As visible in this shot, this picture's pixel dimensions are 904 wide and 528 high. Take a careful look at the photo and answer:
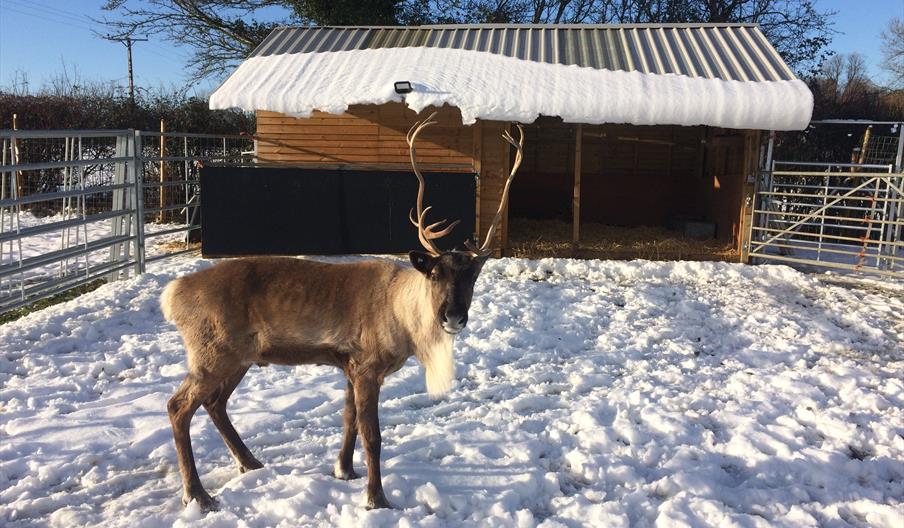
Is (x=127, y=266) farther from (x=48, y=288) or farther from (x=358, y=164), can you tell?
(x=358, y=164)

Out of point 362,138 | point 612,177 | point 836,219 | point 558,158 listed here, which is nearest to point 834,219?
point 836,219

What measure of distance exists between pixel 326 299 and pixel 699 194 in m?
12.6

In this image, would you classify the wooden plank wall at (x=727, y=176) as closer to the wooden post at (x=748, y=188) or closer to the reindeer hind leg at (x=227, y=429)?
the wooden post at (x=748, y=188)

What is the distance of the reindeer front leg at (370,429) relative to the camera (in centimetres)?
347

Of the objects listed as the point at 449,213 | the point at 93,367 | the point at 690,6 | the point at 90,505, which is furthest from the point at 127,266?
the point at 690,6

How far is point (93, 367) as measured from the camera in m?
5.48

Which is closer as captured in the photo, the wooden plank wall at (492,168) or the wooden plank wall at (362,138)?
the wooden plank wall at (492,168)

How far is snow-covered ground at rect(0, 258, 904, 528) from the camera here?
3.48 metres

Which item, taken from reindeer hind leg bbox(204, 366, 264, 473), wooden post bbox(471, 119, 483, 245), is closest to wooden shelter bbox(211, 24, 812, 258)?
wooden post bbox(471, 119, 483, 245)

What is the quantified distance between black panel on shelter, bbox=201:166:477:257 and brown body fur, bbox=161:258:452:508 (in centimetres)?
594

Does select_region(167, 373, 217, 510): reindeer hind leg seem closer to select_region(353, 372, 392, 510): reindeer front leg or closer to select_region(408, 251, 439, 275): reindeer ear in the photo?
select_region(353, 372, 392, 510): reindeer front leg

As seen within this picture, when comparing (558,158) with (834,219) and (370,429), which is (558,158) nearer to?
(834,219)

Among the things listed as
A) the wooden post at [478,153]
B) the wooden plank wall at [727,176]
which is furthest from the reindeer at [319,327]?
the wooden plank wall at [727,176]

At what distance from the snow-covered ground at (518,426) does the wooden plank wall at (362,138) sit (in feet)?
13.4
